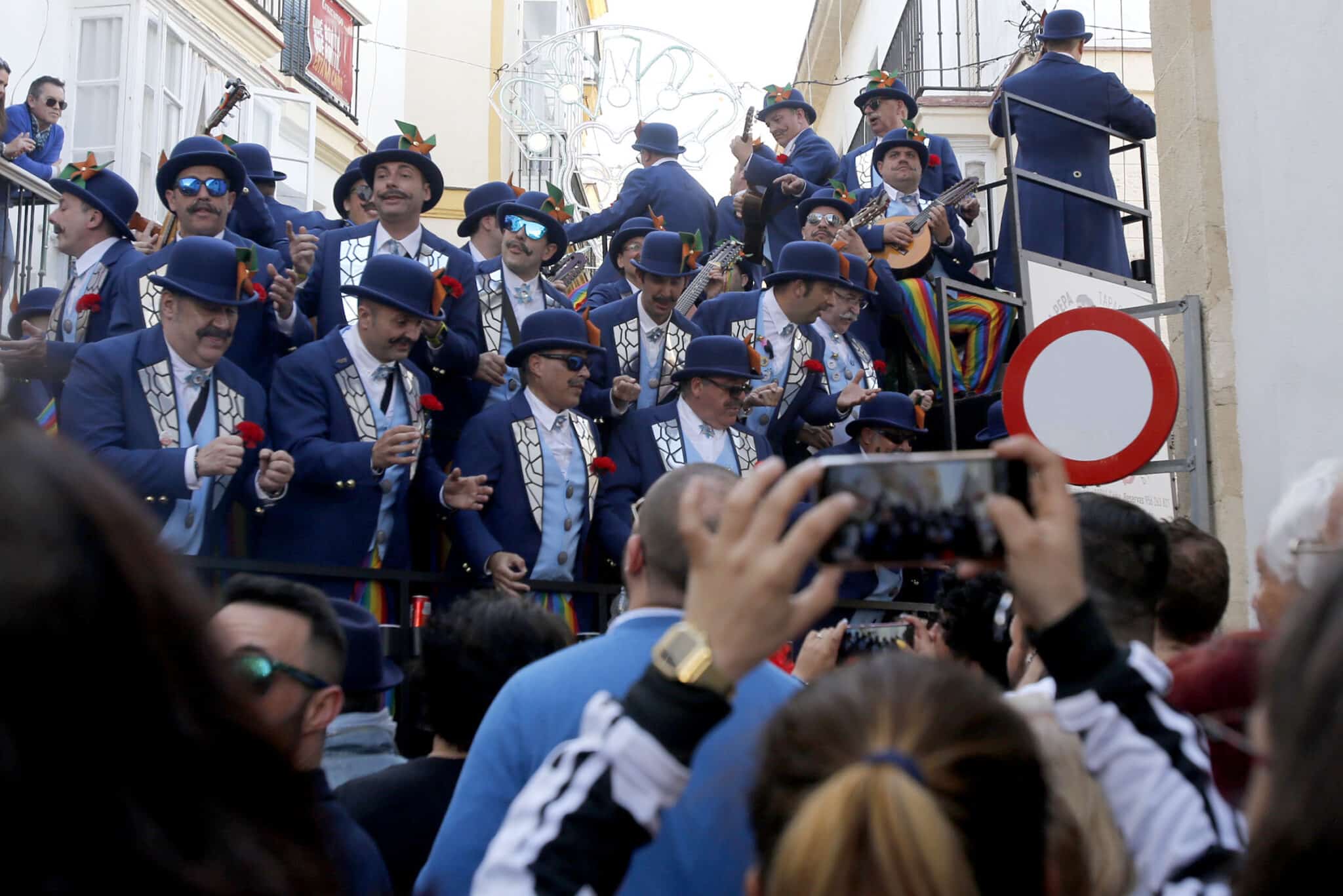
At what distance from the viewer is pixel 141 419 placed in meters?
5.73

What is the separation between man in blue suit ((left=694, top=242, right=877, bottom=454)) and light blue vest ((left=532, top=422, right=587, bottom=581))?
5.00ft

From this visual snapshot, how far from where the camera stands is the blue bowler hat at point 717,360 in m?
7.21

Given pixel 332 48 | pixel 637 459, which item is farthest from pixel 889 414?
pixel 332 48

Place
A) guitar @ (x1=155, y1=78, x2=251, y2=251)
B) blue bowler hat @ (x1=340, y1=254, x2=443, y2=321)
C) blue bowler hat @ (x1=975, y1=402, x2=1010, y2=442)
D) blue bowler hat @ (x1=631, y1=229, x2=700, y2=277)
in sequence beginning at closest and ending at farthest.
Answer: blue bowler hat @ (x1=340, y1=254, x2=443, y2=321)
guitar @ (x1=155, y1=78, x2=251, y2=251)
blue bowler hat @ (x1=631, y1=229, x2=700, y2=277)
blue bowler hat @ (x1=975, y1=402, x2=1010, y2=442)

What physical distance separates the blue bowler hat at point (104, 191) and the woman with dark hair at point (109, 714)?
6641 mm

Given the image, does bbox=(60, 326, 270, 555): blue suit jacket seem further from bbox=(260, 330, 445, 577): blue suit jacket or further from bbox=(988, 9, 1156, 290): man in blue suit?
bbox=(988, 9, 1156, 290): man in blue suit

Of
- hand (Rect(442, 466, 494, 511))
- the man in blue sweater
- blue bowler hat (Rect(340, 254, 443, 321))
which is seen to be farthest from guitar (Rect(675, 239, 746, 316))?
the man in blue sweater

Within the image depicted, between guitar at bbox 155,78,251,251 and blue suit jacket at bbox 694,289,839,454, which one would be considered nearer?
guitar at bbox 155,78,251,251

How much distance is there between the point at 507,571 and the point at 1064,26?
5.45 m

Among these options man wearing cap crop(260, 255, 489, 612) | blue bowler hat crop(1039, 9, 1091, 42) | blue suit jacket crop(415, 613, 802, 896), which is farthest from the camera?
blue bowler hat crop(1039, 9, 1091, 42)

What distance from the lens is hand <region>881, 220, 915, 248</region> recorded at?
366 inches

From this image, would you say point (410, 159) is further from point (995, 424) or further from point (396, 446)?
point (995, 424)

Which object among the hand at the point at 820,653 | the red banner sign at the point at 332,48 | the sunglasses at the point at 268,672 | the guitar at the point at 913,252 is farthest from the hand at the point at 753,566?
the red banner sign at the point at 332,48

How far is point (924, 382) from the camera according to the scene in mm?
8945
